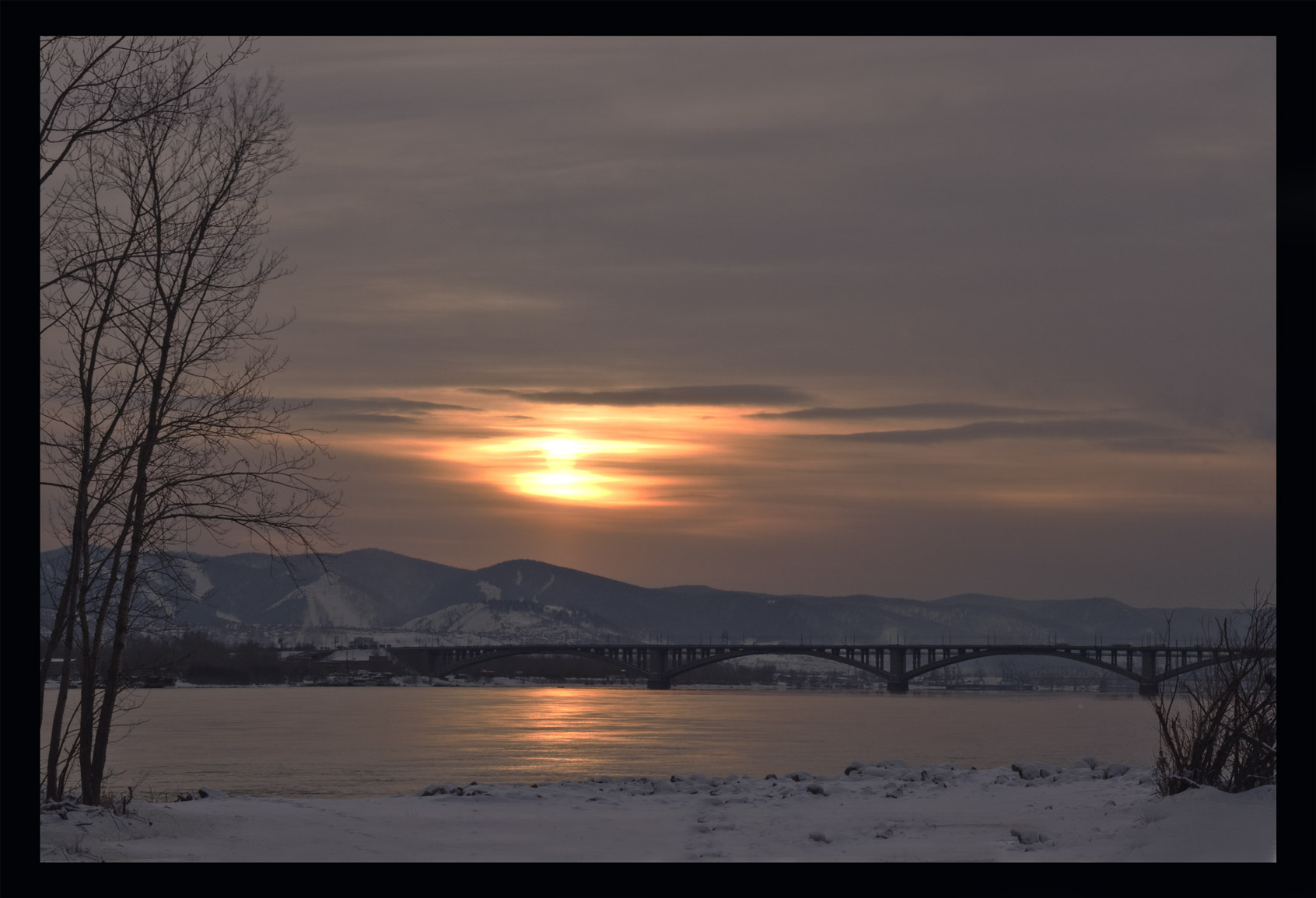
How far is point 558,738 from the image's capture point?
55.9 meters

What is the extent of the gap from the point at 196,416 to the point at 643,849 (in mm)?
6997

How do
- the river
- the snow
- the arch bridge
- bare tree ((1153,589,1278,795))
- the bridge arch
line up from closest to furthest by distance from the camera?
1. the snow
2. bare tree ((1153,589,1278,795))
3. the river
4. the arch bridge
5. the bridge arch

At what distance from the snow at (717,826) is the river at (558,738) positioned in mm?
4397

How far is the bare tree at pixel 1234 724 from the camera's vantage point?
43.2ft

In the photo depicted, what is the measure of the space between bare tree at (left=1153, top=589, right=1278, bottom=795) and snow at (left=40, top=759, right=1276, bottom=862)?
586 millimetres

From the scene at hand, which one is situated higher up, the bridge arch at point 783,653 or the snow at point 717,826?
the snow at point 717,826

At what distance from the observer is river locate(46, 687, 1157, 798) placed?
121ft

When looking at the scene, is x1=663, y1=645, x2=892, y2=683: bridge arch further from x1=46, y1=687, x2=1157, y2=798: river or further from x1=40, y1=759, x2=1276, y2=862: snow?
x1=40, y1=759, x2=1276, y2=862: snow

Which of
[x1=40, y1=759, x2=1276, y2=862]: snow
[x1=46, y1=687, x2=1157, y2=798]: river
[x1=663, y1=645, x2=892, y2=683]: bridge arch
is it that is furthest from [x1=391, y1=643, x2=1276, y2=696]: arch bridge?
[x1=40, y1=759, x2=1276, y2=862]: snow

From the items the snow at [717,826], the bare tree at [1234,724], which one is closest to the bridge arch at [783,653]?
the snow at [717,826]

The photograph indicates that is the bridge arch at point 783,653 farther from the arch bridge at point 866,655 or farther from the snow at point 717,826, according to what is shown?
the snow at point 717,826

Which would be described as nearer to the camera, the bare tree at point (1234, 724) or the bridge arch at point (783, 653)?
the bare tree at point (1234, 724)
